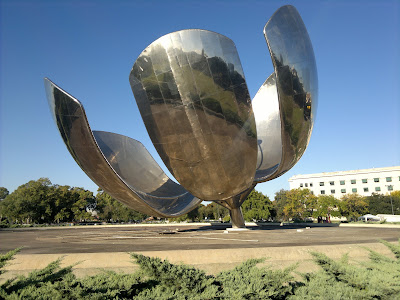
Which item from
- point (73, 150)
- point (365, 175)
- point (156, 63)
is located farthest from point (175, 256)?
point (365, 175)

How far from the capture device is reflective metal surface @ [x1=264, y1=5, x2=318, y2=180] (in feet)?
31.3

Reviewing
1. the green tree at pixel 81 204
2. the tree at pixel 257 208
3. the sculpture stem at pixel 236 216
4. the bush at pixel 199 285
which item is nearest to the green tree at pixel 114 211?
the green tree at pixel 81 204

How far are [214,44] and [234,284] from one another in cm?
708

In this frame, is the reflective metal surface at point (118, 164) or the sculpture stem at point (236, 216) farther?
the sculpture stem at point (236, 216)

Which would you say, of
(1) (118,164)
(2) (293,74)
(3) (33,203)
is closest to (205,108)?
(2) (293,74)

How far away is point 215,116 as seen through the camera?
959cm

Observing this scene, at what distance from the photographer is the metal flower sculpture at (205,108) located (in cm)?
931

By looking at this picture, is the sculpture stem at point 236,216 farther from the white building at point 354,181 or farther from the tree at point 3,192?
the tree at point 3,192

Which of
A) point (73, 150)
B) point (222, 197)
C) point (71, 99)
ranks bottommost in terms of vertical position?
point (222, 197)

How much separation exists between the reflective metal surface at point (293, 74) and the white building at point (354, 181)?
67.8 m

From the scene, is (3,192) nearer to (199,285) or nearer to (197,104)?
(197,104)

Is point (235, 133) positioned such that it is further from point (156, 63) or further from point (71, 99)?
point (71, 99)

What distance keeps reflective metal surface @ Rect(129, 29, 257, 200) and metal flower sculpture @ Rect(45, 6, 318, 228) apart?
29mm

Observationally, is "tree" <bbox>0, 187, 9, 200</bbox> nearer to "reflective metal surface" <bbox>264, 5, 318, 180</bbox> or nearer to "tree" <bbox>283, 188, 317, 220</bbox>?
"tree" <bbox>283, 188, 317, 220</bbox>
